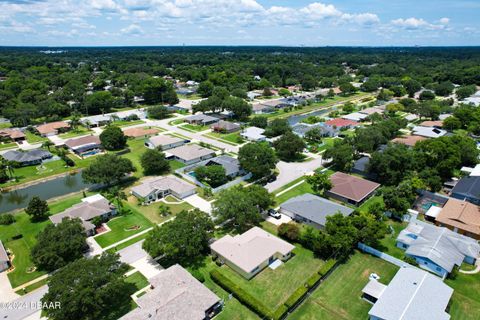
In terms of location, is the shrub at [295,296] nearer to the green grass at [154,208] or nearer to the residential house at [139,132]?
the green grass at [154,208]

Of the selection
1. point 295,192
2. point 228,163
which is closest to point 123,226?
point 228,163

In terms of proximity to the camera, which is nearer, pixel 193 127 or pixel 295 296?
pixel 295 296

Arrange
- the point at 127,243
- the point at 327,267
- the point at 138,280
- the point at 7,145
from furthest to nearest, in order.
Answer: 1. the point at 7,145
2. the point at 127,243
3. the point at 327,267
4. the point at 138,280

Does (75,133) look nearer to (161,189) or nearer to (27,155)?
(27,155)

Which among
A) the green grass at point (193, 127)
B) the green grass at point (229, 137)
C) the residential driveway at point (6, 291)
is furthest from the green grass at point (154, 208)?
the green grass at point (193, 127)

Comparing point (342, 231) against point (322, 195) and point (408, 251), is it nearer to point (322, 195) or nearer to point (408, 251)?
point (408, 251)

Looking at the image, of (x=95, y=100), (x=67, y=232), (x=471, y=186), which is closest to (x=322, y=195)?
(x=471, y=186)

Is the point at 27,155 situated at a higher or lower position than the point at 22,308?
higher
